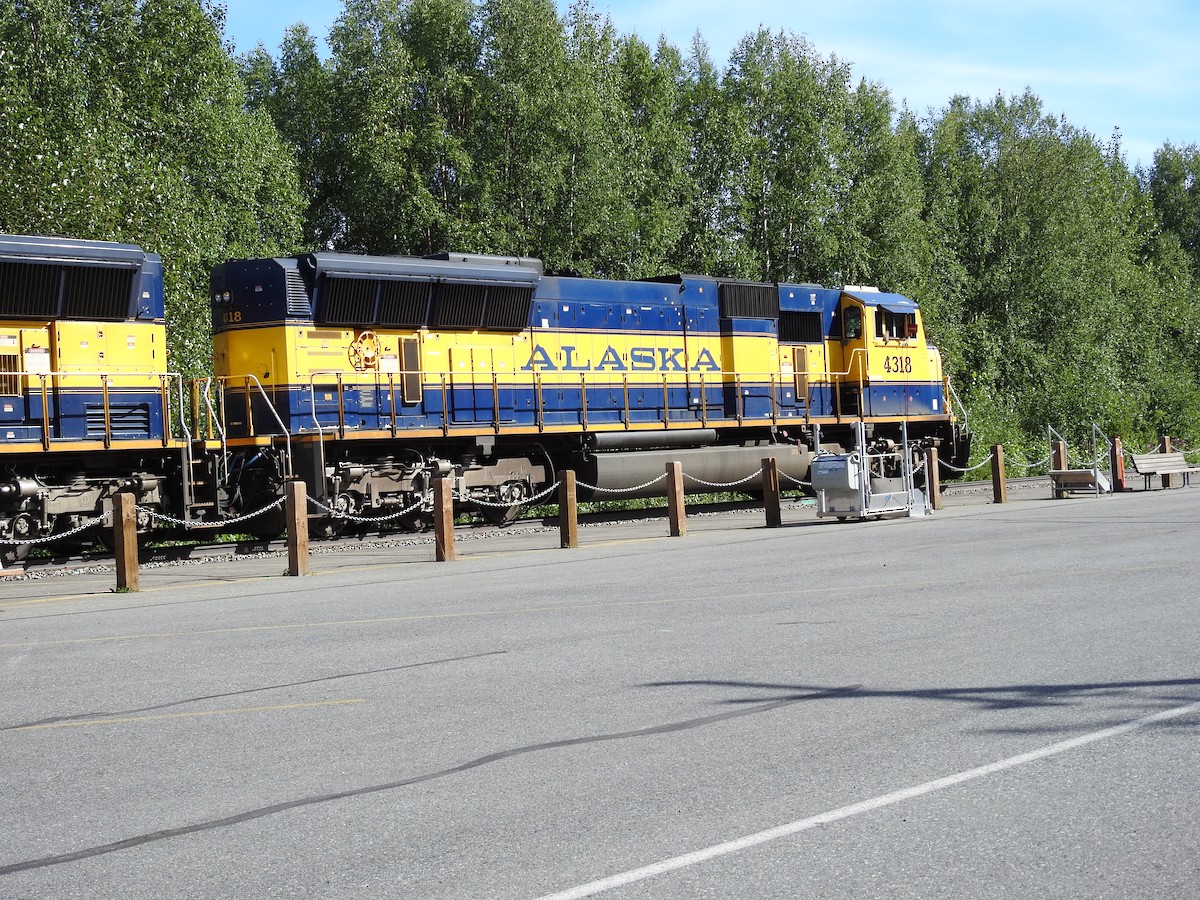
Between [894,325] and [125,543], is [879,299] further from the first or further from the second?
[125,543]

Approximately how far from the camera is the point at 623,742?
604 cm

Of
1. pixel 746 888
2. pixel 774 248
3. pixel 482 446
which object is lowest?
pixel 746 888

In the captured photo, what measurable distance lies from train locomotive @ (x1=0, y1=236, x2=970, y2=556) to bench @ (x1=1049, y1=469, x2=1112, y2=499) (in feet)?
10.8

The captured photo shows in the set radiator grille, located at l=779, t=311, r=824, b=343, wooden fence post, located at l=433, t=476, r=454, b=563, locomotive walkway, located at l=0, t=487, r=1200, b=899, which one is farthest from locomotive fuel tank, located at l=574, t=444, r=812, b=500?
locomotive walkway, located at l=0, t=487, r=1200, b=899

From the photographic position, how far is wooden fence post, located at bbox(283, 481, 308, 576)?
49.1 ft

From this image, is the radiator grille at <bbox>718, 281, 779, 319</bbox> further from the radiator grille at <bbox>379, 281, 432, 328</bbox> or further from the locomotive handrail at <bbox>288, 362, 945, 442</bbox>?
→ the radiator grille at <bbox>379, 281, 432, 328</bbox>

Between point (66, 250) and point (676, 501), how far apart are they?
365 inches

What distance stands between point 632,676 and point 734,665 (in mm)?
700

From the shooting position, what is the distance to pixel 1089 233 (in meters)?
50.7

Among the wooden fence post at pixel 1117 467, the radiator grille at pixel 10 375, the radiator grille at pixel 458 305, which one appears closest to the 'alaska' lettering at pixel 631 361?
the radiator grille at pixel 458 305

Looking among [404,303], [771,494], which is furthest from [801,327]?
[404,303]

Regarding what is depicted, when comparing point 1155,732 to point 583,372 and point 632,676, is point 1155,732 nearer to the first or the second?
point 632,676

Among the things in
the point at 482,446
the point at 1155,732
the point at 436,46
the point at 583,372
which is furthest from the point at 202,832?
the point at 436,46

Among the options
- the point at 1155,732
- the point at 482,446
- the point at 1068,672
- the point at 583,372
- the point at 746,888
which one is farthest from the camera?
the point at 583,372
